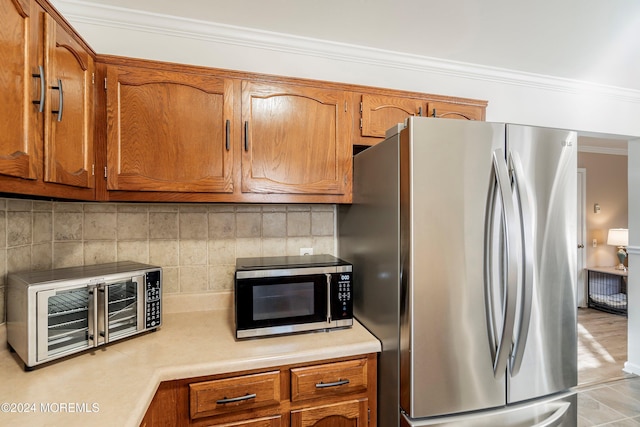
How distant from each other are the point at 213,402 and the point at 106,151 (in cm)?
115

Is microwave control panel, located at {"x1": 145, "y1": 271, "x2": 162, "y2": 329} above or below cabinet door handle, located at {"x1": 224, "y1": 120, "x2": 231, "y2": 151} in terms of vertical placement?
below

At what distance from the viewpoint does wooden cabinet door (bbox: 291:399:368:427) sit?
1324 millimetres

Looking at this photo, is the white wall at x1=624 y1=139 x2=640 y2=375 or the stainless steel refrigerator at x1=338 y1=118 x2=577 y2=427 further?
the white wall at x1=624 y1=139 x2=640 y2=375

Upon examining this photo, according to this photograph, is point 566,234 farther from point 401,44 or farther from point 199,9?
point 199,9

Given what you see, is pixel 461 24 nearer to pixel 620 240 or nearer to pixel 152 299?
pixel 152 299

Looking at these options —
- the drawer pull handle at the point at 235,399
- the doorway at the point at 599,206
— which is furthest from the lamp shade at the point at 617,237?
the drawer pull handle at the point at 235,399

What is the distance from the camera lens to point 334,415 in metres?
1.36

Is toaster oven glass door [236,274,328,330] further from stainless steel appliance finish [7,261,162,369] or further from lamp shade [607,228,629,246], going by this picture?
lamp shade [607,228,629,246]

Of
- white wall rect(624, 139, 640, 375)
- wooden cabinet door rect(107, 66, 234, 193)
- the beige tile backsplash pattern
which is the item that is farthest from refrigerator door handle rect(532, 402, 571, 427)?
white wall rect(624, 139, 640, 375)

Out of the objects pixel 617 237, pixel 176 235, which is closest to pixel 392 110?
pixel 176 235

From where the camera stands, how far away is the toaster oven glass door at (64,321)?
1.12 metres

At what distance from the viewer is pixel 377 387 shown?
1.43 meters

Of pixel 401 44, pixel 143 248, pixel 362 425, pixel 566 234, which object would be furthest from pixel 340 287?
pixel 401 44

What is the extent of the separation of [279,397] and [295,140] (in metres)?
1.18
